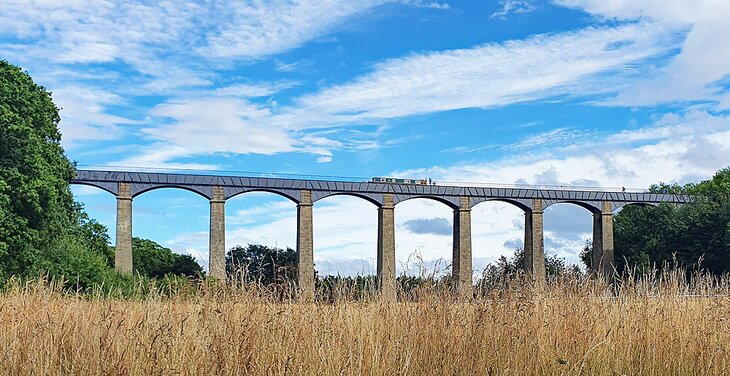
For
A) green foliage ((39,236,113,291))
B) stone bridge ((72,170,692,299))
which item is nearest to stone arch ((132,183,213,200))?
stone bridge ((72,170,692,299))

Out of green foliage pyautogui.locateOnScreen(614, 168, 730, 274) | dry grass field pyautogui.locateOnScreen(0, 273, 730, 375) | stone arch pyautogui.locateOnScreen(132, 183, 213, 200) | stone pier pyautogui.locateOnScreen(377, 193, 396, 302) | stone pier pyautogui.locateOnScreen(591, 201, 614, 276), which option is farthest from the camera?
stone pier pyautogui.locateOnScreen(591, 201, 614, 276)

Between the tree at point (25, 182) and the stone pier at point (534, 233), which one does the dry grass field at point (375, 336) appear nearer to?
the tree at point (25, 182)

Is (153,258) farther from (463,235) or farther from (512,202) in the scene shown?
(512,202)

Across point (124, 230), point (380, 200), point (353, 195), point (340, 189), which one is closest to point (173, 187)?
point (124, 230)

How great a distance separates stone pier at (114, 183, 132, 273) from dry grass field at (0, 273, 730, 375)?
2955 centimetres

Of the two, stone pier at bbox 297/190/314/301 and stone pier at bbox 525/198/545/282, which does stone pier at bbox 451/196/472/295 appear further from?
stone pier at bbox 297/190/314/301

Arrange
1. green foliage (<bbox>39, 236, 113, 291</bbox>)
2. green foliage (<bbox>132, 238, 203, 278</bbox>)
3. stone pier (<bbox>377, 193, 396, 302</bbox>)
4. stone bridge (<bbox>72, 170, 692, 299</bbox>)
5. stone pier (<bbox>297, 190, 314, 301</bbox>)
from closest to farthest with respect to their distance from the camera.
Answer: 1. green foliage (<bbox>39, 236, 113, 291</bbox>)
2. stone bridge (<bbox>72, 170, 692, 299</bbox>)
3. stone pier (<bbox>297, 190, 314, 301</bbox>)
4. stone pier (<bbox>377, 193, 396, 302</bbox>)
5. green foliage (<bbox>132, 238, 203, 278</bbox>)

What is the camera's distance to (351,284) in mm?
7793

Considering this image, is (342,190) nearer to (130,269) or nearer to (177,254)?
(130,269)

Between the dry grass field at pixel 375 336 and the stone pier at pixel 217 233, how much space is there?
30595 mm

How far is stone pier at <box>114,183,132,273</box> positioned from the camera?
36.1 meters

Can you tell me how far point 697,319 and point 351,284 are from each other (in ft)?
11.1

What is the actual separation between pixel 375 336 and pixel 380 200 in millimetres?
36488

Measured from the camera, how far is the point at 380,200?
42.7m
